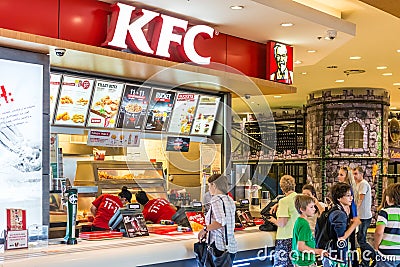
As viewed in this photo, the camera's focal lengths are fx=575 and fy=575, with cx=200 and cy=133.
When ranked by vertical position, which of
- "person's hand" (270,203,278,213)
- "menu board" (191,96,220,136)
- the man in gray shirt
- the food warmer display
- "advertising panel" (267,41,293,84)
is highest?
"advertising panel" (267,41,293,84)

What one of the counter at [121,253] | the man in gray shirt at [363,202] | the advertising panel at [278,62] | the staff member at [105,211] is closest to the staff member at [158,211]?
the staff member at [105,211]

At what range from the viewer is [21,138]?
4273mm

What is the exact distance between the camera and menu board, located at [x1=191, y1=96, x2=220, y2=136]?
259 inches

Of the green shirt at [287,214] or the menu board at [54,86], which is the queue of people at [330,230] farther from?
the menu board at [54,86]

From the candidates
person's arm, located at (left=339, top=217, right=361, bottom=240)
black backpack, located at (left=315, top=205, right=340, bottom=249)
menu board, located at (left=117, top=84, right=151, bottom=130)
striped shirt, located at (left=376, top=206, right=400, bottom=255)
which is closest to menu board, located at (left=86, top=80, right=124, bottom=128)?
menu board, located at (left=117, top=84, right=151, bottom=130)

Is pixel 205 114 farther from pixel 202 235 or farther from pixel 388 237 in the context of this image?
pixel 388 237

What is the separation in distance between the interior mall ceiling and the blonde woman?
0.89m

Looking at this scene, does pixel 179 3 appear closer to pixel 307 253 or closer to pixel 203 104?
pixel 203 104

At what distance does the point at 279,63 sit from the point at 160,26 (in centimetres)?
192

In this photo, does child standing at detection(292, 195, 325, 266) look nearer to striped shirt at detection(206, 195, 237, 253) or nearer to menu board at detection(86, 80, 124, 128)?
striped shirt at detection(206, 195, 237, 253)

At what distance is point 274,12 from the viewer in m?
5.17

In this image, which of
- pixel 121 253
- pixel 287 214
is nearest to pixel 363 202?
pixel 287 214

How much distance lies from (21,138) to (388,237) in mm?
3285

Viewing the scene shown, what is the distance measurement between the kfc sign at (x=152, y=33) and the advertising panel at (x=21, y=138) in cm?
70
